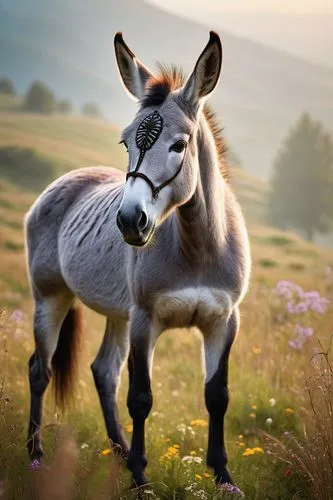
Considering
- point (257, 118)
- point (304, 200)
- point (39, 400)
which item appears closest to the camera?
point (39, 400)

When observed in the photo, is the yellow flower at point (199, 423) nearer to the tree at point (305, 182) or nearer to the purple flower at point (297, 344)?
the purple flower at point (297, 344)

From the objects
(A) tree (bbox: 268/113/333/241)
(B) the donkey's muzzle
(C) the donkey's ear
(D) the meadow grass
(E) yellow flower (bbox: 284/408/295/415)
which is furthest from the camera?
(A) tree (bbox: 268/113/333/241)

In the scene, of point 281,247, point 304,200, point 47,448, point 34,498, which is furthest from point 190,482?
point 304,200

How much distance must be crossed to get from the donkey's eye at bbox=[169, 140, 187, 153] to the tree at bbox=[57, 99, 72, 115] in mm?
66484

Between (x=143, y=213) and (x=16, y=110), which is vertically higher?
(x=143, y=213)

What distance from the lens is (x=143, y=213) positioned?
139 inches

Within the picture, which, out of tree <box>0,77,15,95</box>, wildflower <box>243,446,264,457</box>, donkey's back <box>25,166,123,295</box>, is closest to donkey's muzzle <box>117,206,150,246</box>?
wildflower <box>243,446,264,457</box>

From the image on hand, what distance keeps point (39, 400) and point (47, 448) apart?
1.91 feet

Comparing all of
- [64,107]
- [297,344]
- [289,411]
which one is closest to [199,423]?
[289,411]

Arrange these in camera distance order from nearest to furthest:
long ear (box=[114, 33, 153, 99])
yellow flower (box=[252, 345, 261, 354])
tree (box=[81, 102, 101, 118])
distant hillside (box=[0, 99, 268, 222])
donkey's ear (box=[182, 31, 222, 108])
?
donkey's ear (box=[182, 31, 222, 108]) < long ear (box=[114, 33, 153, 99]) < yellow flower (box=[252, 345, 261, 354]) < distant hillside (box=[0, 99, 268, 222]) < tree (box=[81, 102, 101, 118])

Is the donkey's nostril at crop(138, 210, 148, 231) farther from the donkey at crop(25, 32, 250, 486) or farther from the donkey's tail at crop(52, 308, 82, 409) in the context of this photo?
the donkey's tail at crop(52, 308, 82, 409)

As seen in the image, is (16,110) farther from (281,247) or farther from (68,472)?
(68,472)

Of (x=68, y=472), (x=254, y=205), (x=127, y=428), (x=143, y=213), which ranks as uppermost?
(x=143, y=213)

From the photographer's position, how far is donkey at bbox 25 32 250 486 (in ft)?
12.4
